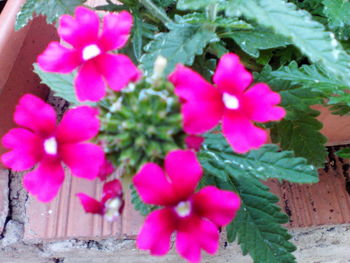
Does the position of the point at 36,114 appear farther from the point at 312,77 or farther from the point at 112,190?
the point at 312,77

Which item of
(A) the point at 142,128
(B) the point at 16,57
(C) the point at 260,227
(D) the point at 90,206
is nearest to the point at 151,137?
(A) the point at 142,128

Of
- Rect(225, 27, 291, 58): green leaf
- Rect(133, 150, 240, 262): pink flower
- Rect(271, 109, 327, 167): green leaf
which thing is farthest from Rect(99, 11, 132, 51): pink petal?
Rect(271, 109, 327, 167): green leaf

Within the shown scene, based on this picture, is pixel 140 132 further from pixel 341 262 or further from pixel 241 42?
pixel 341 262

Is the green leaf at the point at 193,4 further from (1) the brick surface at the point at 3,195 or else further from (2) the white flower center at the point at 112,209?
(1) the brick surface at the point at 3,195

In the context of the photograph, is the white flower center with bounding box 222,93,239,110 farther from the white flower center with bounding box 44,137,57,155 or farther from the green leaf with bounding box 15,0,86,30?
the green leaf with bounding box 15,0,86,30

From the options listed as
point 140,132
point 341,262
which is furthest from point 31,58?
point 341,262

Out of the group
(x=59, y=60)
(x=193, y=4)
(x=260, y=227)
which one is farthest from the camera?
(x=260, y=227)
